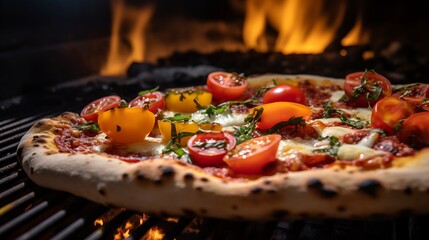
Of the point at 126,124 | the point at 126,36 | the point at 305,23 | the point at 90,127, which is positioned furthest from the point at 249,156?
the point at 126,36

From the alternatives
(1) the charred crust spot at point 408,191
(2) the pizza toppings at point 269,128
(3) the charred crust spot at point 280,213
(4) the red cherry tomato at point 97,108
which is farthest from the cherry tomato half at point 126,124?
(1) the charred crust spot at point 408,191

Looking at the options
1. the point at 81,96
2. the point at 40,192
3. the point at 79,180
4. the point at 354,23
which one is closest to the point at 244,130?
the point at 79,180

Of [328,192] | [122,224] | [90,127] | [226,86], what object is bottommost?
[122,224]

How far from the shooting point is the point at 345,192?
191cm

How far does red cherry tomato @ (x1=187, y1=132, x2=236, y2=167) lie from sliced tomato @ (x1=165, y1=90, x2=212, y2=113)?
0.88 m

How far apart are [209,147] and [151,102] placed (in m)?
1.07

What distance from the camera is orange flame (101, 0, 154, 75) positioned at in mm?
6320

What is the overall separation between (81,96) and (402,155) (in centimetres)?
344

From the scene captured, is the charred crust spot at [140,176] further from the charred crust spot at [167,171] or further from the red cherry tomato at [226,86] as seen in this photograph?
the red cherry tomato at [226,86]

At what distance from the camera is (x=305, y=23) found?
6.36m

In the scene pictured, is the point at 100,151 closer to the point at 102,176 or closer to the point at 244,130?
the point at 102,176

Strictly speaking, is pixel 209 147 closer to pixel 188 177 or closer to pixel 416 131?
pixel 188 177

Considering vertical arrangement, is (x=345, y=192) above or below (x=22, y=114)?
above

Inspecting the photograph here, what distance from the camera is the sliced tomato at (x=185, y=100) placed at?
338 cm
